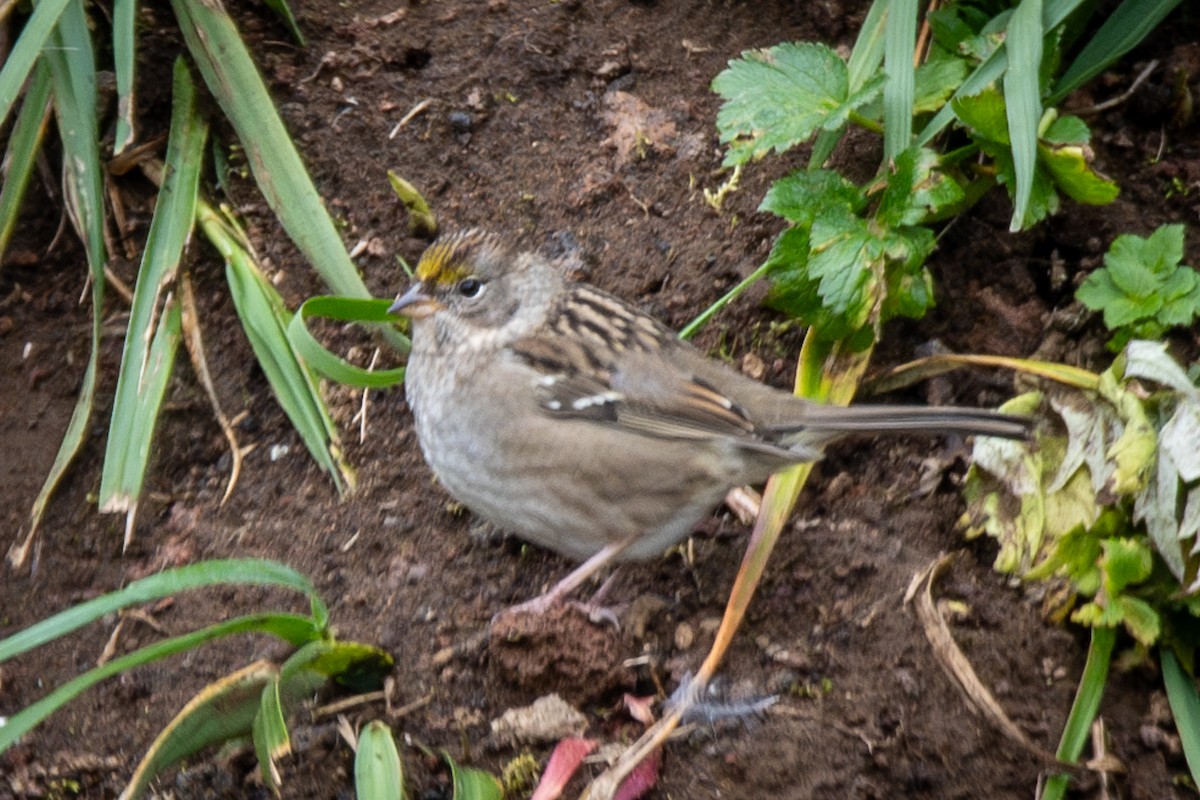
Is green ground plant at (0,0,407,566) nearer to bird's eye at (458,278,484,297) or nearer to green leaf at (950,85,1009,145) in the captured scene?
bird's eye at (458,278,484,297)

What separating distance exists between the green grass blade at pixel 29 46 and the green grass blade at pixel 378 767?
1.88 meters

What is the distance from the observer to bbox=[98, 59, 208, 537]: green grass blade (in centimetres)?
336

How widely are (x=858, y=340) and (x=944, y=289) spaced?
1.18 ft

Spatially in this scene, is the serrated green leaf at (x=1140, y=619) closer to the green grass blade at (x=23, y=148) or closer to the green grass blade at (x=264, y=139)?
the green grass blade at (x=264, y=139)

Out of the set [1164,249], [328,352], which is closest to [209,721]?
[328,352]

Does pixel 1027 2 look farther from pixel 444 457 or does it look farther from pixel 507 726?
pixel 507 726

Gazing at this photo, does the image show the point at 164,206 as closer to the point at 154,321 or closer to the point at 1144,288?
the point at 154,321

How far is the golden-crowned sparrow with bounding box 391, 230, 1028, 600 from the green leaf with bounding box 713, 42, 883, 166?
530 millimetres

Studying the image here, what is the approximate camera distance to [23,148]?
372 cm

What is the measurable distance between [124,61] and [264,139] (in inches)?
16.2

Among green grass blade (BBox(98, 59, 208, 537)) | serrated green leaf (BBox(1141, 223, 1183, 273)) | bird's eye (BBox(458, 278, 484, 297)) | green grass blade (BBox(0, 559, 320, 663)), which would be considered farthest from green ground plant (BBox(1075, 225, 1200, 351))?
green grass blade (BBox(98, 59, 208, 537))

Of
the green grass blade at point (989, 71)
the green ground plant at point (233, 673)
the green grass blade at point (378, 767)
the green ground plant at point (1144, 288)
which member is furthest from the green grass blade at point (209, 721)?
the green ground plant at point (1144, 288)

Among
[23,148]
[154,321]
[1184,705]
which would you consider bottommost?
[1184,705]

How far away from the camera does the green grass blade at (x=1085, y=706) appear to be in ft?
9.12
